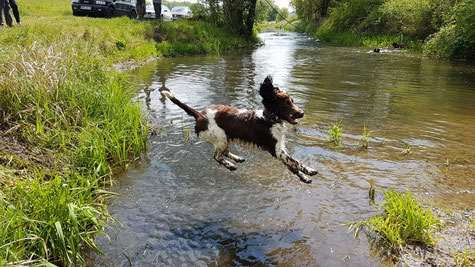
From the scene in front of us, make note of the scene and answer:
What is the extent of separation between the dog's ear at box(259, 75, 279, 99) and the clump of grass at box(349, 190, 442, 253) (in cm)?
176

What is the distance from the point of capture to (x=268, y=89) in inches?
153

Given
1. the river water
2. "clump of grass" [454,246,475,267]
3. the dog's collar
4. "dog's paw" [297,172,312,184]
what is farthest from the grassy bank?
"clump of grass" [454,246,475,267]

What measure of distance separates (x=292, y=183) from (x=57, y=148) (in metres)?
3.38

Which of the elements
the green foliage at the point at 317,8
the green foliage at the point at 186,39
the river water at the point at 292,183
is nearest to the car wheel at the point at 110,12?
the green foliage at the point at 186,39

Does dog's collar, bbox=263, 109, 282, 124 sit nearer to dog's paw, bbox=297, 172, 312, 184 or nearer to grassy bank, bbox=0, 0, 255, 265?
dog's paw, bbox=297, 172, 312, 184

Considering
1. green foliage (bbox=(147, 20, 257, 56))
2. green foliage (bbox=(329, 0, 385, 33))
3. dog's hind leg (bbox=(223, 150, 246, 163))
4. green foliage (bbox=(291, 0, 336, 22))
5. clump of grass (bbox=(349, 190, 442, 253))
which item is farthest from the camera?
green foliage (bbox=(291, 0, 336, 22))

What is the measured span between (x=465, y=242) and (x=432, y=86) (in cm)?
839

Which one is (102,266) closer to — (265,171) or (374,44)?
(265,171)

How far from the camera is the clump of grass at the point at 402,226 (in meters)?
3.09

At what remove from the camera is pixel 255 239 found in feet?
11.0

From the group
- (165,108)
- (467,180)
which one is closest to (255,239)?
(467,180)

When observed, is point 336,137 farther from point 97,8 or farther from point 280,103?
point 97,8

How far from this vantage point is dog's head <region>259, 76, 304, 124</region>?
12.7 feet

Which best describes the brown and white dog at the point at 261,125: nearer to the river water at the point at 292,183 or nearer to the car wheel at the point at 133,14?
the river water at the point at 292,183
